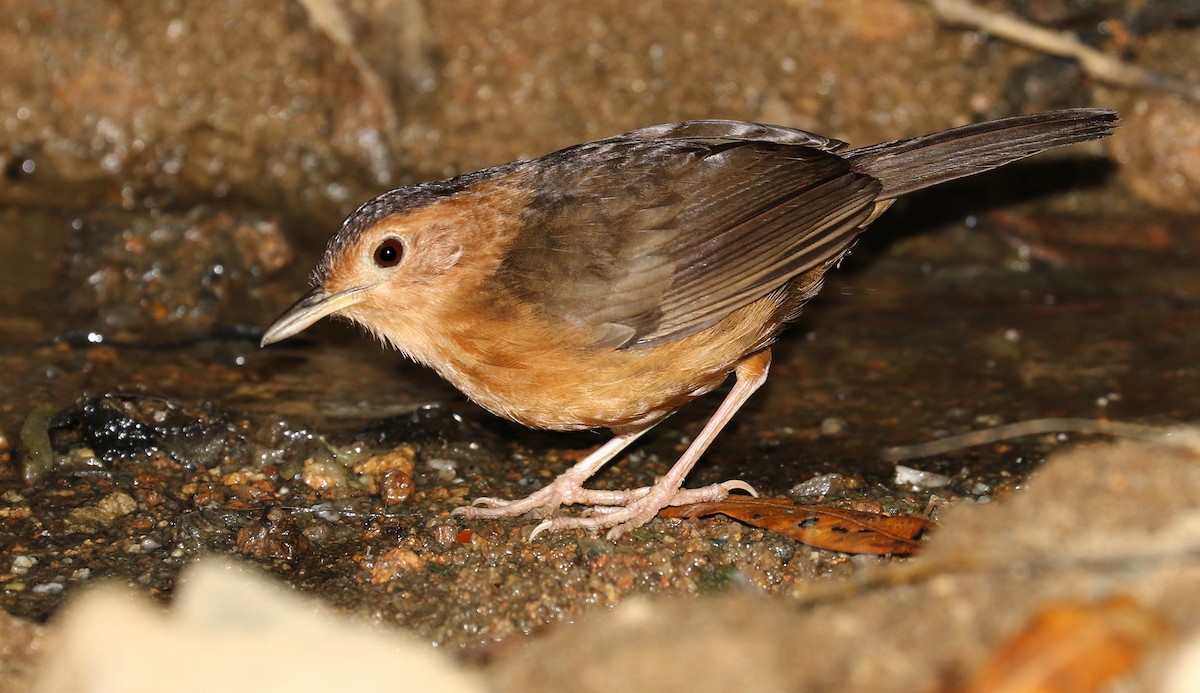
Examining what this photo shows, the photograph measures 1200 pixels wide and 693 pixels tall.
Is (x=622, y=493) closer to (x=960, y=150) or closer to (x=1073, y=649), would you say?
(x=960, y=150)

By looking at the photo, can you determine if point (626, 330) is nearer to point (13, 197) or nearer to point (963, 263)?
point (963, 263)

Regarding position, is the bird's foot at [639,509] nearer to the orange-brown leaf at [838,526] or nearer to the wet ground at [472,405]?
the wet ground at [472,405]

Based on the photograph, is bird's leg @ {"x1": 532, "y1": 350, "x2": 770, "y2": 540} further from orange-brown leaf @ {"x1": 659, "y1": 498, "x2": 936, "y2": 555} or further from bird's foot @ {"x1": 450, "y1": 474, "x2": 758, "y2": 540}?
orange-brown leaf @ {"x1": 659, "y1": 498, "x2": 936, "y2": 555}

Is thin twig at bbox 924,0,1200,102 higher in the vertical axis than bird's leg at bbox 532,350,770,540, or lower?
higher

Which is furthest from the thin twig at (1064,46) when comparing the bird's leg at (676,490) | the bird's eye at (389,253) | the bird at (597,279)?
the bird's eye at (389,253)

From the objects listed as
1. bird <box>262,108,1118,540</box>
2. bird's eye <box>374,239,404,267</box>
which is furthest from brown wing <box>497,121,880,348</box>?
bird's eye <box>374,239,404,267</box>
